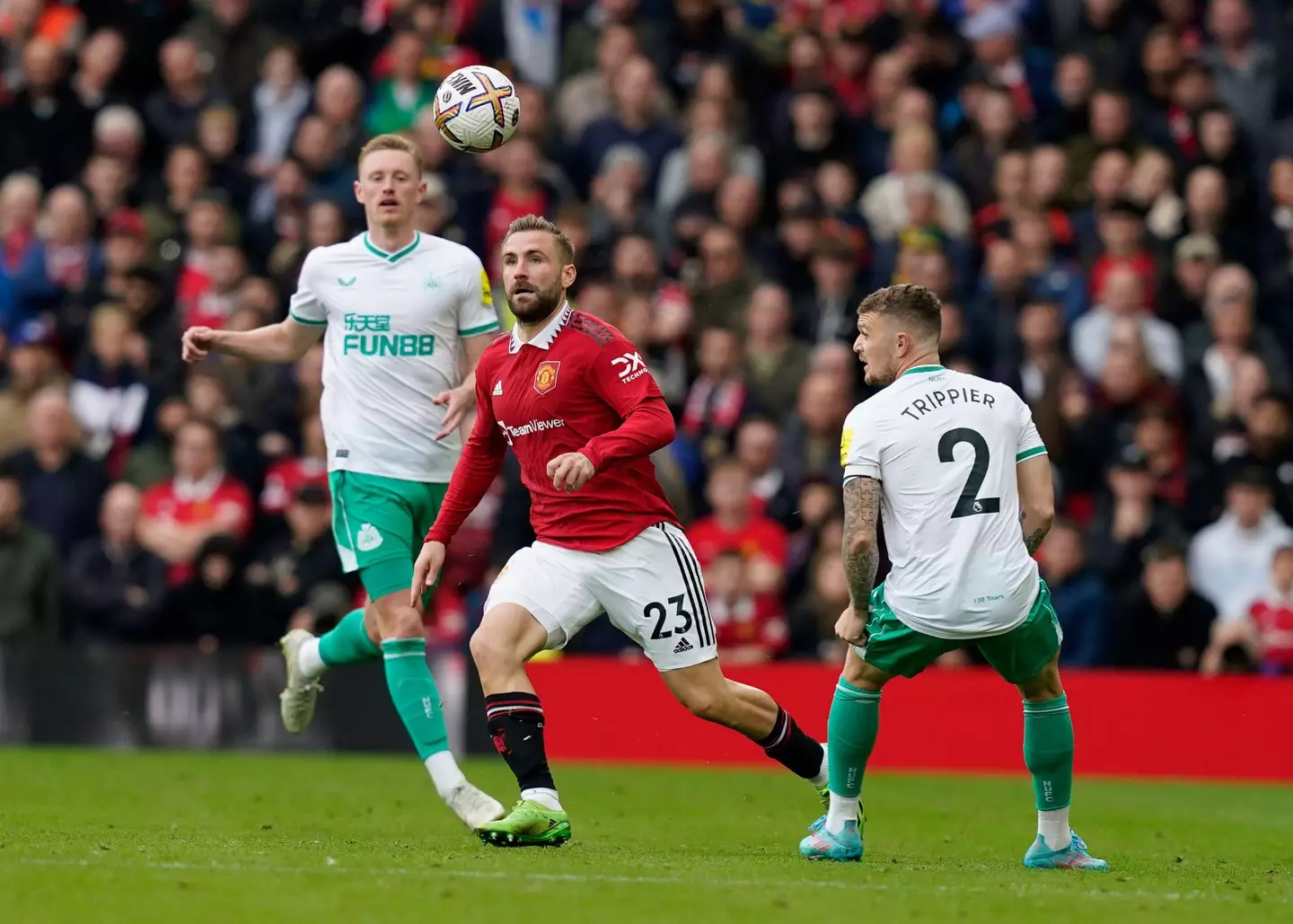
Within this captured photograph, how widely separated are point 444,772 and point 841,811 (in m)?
1.95

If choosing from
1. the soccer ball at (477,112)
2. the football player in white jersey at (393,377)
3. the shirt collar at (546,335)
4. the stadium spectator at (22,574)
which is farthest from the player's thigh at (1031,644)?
the stadium spectator at (22,574)

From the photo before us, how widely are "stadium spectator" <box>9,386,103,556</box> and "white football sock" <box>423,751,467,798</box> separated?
827 cm

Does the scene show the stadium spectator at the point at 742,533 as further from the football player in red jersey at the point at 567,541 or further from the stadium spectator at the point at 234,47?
the stadium spectator at the point at 234,47

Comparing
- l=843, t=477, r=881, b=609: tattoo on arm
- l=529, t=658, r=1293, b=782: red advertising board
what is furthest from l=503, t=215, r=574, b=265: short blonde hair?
l=529, t=658, r=1293, b=782: red advertising board

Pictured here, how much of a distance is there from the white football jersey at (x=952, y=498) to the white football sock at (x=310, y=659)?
3594mm

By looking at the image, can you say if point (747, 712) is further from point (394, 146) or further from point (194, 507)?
point (194, 507)

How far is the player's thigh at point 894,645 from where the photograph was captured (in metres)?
8.95

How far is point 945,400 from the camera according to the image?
891 centimetres

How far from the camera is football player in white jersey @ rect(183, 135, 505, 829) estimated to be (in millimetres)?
10492

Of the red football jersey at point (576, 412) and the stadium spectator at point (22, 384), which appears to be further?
the stadium spectator at point (22, 384)

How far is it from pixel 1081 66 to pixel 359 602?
8033 mm

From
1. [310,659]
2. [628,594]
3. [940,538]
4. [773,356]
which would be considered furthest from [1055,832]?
[773,356]

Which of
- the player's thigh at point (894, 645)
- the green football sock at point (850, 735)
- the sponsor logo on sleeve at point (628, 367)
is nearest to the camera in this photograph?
the player's thigh at point (894, 645)

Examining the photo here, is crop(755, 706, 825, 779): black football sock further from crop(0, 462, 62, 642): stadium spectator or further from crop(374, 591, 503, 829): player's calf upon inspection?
Result: crop(0, 462, 62, 642): stadium spectator
